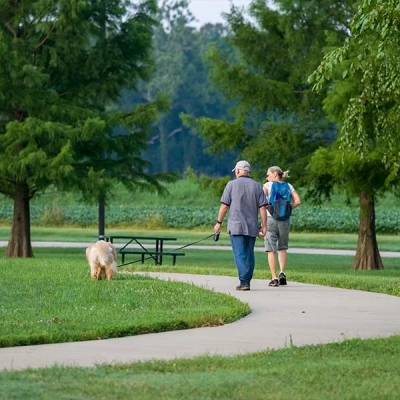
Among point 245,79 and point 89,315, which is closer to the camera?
point 89,315

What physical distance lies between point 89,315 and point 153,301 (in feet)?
6.49

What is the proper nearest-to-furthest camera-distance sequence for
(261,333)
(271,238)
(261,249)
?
(261,333) < (271,238) < (261,249)

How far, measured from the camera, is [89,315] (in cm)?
1348

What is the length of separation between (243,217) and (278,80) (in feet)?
43.3

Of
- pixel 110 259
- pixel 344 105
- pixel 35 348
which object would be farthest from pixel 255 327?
pixel 344 105

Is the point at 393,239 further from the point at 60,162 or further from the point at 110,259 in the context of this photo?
the point at 110,259

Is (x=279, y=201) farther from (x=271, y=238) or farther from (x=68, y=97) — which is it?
(x=68, y=97)

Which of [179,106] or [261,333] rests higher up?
[179,106]

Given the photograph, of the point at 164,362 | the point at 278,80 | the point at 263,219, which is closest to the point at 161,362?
the point at 164,362

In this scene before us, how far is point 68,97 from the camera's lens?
32.9 meters

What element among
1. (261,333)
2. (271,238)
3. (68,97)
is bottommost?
(261,333)

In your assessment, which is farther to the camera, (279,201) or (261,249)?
(261,249)

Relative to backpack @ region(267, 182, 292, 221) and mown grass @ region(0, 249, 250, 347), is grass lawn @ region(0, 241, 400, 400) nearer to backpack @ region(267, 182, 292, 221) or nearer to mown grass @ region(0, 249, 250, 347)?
mown grass @ region(0, 249, 250, 347)

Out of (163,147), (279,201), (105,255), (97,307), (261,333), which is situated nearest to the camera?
(261,333)
